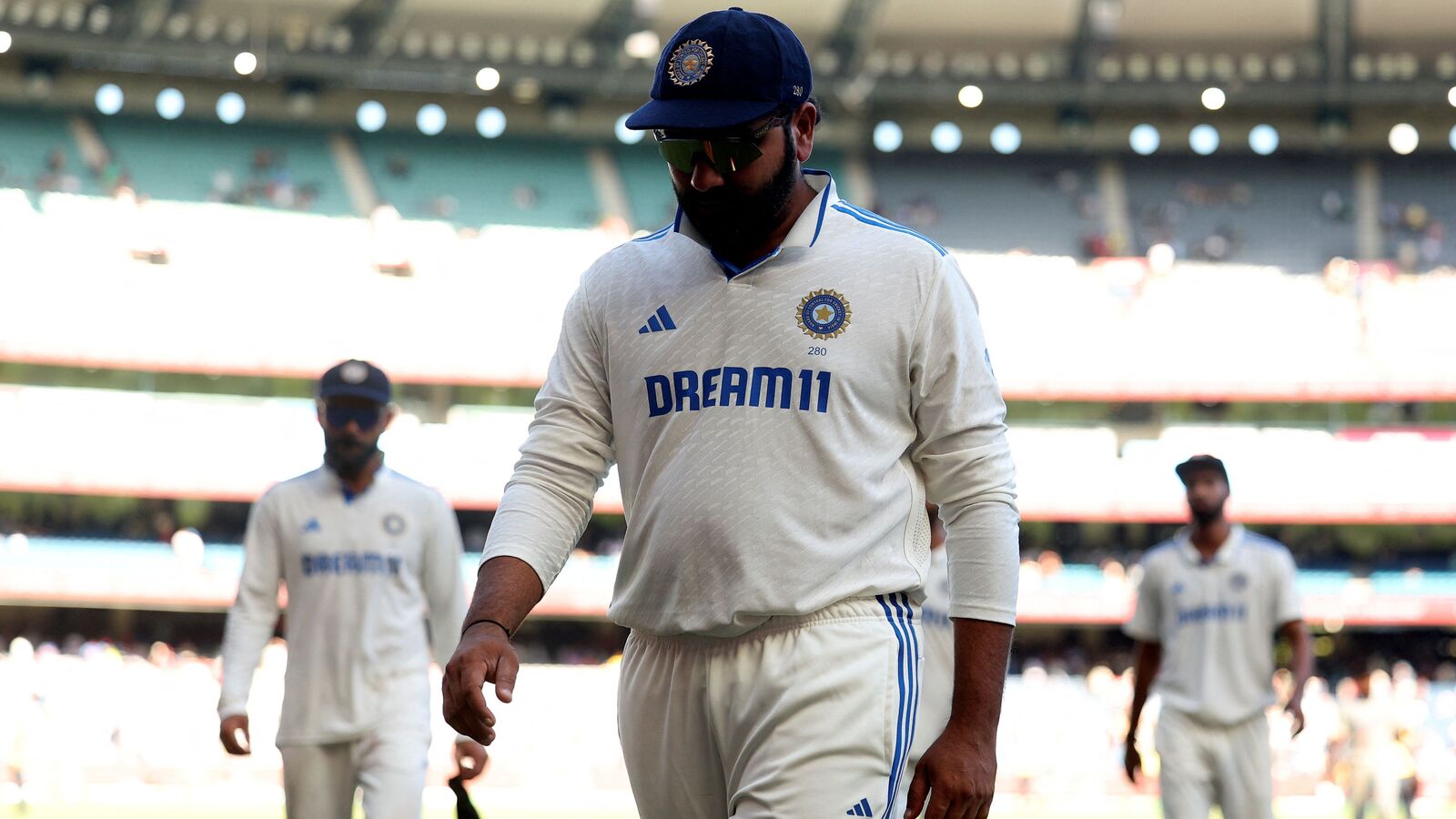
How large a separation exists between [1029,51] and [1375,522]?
12.2 m

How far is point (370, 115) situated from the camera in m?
36.9

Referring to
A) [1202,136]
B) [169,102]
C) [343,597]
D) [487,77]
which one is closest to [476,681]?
[343,597]

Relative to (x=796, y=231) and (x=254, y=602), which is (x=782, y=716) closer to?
(x=796, y=231)

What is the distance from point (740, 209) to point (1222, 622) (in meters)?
6.19

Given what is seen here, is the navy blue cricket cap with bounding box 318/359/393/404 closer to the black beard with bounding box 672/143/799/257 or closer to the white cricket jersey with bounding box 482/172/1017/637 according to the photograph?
the white cricket jersey with bounding box 482/172/1017/637

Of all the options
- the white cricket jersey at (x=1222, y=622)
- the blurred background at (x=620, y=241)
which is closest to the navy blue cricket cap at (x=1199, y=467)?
the white cricket jersey at (x=1222, y=622)

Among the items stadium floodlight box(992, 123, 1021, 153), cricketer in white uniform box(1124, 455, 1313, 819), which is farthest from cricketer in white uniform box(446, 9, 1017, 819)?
stadium floodlight box(992, 123, 1021, 153)

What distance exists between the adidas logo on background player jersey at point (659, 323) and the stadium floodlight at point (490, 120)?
115ft

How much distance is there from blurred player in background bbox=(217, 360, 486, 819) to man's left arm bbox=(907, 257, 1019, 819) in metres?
4.05

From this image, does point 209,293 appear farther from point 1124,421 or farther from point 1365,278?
point 1365,278

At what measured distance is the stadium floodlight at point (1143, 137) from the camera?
1475 inches

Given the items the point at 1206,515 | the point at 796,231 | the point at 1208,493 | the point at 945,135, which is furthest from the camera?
the point at 945,135

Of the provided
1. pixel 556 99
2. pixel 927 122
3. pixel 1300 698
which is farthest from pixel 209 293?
pixel 1300 698

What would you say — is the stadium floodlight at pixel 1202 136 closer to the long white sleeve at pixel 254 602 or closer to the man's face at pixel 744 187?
the long white sleeve at pixel 254 602
